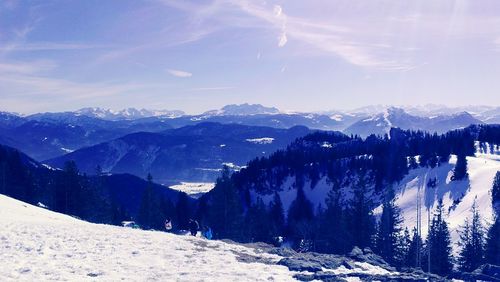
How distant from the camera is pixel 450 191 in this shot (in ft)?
453

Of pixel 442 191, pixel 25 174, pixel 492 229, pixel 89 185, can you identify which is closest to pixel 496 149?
pixel 442 191

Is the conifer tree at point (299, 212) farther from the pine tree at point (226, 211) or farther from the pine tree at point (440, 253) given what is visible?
the pine tree at point (440, 253)

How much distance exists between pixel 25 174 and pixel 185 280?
88942 mm

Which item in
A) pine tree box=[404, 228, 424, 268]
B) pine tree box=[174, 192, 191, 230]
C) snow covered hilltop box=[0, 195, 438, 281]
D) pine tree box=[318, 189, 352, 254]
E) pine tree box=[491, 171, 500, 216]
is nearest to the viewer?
snow covered hilltop box=[0, 195, 438, 281]

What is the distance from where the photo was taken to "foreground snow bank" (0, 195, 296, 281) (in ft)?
68.2

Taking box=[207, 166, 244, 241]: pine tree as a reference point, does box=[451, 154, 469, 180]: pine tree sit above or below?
above

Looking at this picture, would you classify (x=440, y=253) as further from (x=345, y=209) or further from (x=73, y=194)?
(x=73, y=194)

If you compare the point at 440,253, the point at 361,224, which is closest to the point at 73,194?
the point at 361,224

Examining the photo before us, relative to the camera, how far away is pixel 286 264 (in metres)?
24.7

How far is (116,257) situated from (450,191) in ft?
444

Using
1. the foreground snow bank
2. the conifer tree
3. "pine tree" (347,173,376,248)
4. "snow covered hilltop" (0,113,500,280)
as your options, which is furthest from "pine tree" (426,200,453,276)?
the conifer tree

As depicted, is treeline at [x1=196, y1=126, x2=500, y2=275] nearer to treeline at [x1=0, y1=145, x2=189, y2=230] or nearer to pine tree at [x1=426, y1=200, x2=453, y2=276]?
pine tree at [x1=426, y1=200, x2=453, y2=276]

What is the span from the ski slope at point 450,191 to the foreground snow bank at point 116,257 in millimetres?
89949

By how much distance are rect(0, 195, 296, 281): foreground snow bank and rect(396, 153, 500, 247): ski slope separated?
89.9 m
